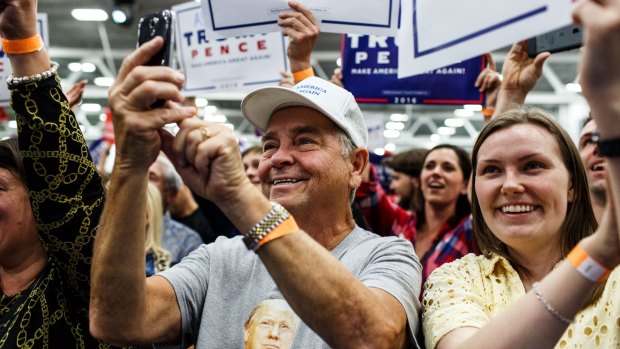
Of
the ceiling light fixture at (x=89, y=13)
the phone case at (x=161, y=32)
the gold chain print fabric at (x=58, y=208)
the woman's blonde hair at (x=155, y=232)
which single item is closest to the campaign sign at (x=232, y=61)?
the woman's blonde hair at (x=155, y=232)

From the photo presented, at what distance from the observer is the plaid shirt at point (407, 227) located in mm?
3123

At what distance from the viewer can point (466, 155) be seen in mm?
4262

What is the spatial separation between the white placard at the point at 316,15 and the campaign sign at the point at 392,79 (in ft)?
3.78

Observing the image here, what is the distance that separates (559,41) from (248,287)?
1.13 meters

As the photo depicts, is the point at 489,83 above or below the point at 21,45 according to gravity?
below

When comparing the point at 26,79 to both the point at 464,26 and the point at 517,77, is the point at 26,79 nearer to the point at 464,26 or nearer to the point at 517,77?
the point at 464,26

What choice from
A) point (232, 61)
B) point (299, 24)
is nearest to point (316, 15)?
point (299, 24)

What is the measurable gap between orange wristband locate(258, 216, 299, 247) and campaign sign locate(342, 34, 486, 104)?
2158 mm

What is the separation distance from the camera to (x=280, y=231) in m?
1.30

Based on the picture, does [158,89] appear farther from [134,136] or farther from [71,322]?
[71,322]

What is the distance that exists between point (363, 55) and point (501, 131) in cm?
177

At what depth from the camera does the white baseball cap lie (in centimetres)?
192

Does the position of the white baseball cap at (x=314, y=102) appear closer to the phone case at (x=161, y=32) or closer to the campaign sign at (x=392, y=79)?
the phone case at (x=161, y=32)

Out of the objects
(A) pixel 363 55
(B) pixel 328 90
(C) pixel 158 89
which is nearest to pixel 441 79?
(A) pixel 363 55
